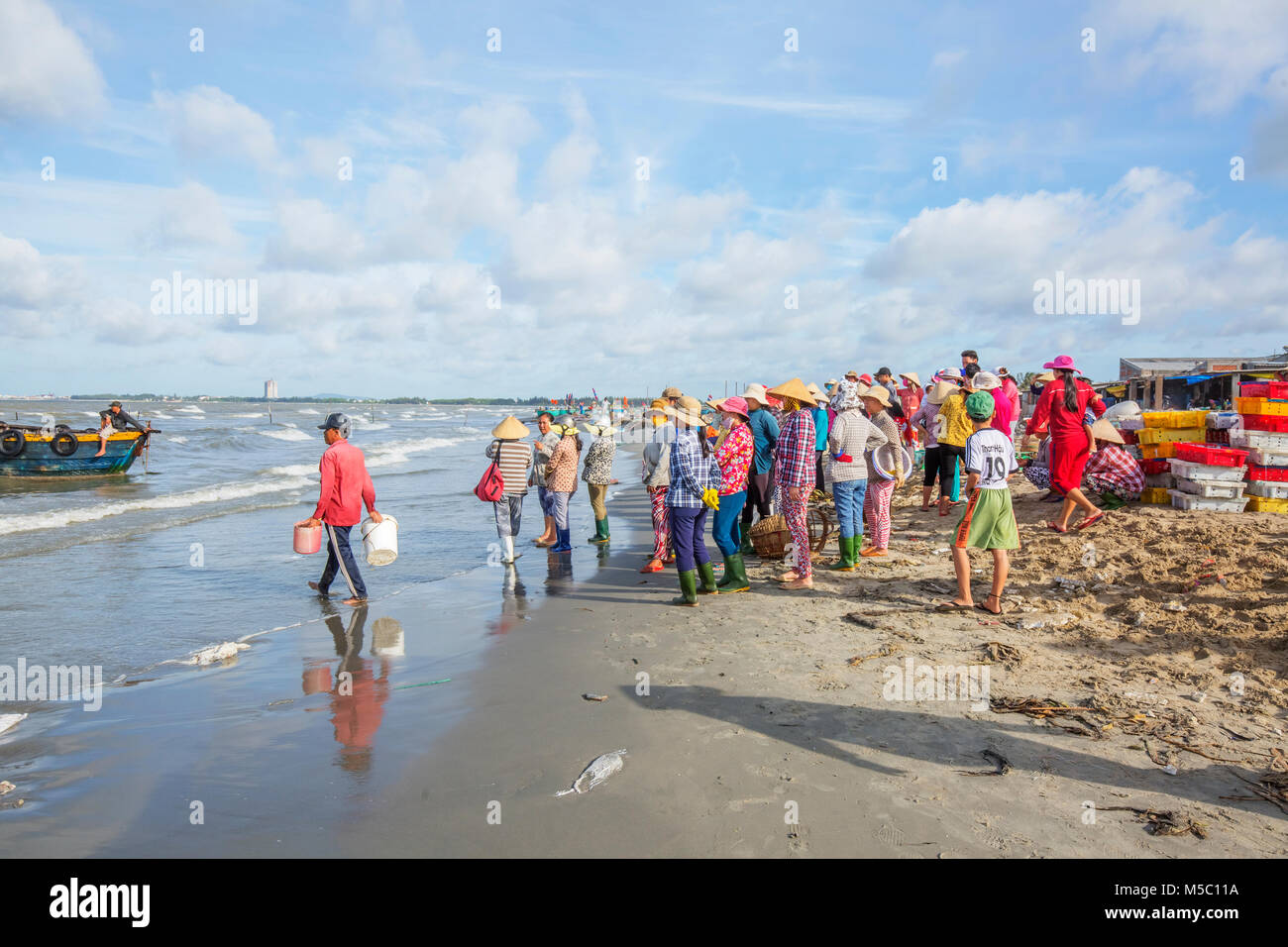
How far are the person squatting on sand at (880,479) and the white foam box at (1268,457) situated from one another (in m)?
4.26

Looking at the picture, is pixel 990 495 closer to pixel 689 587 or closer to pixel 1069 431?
pixel 689 587

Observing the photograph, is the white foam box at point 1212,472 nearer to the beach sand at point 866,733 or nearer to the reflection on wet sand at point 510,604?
the beach sand at point 866,733

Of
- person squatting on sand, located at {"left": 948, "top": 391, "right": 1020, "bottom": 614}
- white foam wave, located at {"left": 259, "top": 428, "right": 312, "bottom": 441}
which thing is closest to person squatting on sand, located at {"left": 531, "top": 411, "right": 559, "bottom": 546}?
person squatting on sand, located at {"left": 948, "top": 391, "right": 1020, "bottom": 614}

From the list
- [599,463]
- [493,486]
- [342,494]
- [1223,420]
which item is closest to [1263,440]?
[1223,420]

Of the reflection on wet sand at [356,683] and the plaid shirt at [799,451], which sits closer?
the reflection on wet sand at [356,683]

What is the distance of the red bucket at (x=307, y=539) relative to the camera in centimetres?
716

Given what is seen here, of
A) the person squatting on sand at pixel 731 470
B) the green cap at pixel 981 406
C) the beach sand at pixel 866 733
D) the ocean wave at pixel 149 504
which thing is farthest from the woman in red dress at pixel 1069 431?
the ocean wave at pixel 149 504

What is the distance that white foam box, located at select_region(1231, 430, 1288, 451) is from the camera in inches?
336

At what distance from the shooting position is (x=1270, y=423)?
28.4ft

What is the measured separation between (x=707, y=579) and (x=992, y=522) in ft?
8.93
